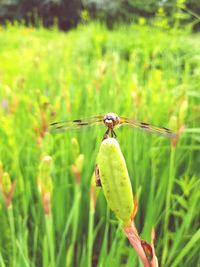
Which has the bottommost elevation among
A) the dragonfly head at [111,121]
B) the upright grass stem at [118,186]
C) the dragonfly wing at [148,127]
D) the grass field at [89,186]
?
the grass field at [89,186]

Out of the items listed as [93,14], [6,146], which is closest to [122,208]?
[6,146]

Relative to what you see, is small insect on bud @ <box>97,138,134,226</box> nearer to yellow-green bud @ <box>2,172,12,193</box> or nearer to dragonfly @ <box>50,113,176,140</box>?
dragonfly @ <box>50,113,176,140</box>

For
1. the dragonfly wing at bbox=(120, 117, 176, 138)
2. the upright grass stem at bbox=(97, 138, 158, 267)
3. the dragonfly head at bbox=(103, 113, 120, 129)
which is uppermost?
the dragonfly head at bbox=(103, 113, 120, 129)

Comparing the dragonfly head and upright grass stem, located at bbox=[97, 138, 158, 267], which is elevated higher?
the dragonfly head

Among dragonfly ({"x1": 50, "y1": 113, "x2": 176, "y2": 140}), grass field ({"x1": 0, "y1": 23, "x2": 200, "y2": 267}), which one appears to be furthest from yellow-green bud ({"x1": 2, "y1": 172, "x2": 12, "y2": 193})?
dragonfly ({"x1": 50, "y1": 113, "x2": 176, "y2": 140})

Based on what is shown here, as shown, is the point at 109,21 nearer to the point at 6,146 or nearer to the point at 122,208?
the point at 6,146

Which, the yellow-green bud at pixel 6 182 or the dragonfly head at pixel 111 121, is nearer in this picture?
the dragonfly head at pixel 111 121

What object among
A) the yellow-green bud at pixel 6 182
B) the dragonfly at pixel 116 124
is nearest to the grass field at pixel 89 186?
the yellow-green bud at pixel 6 182

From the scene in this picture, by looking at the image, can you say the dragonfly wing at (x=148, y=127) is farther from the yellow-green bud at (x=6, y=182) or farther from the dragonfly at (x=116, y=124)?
the yellow-green bud at (x=6, y=182)

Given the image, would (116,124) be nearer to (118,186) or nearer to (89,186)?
(118,186)
